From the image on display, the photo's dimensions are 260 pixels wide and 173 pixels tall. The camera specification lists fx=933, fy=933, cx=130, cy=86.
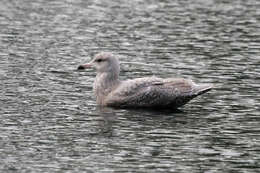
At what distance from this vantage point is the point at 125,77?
81.8 feet

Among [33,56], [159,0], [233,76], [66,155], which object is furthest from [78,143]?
[159,0]

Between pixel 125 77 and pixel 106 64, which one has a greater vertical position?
pixel 106 64

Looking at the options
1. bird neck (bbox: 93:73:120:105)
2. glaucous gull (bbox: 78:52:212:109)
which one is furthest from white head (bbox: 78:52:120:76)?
glaucous gull (bbox: 78:52:212:109)

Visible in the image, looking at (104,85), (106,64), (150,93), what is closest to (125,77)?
(106,64)

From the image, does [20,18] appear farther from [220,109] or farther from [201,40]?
[220,109]

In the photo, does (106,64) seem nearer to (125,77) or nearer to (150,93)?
(150,93)

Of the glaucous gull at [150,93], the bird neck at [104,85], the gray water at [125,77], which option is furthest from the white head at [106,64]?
the gray water at [125,77]

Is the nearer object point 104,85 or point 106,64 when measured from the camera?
point 104,85

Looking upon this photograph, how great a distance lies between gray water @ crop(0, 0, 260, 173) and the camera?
16688mm

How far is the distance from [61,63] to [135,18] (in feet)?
30.1

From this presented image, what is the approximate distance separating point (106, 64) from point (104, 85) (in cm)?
55

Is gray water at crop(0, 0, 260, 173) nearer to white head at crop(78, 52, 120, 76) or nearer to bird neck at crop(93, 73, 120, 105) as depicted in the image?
bird neck at crop(93, 73, 120, 105)

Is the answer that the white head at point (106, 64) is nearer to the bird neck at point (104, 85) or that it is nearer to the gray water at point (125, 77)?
the bird neck at point (104, 85)

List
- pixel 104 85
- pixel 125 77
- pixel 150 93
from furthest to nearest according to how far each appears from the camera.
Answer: pixel 125 77
pixel 104 85
pixel 150 93
